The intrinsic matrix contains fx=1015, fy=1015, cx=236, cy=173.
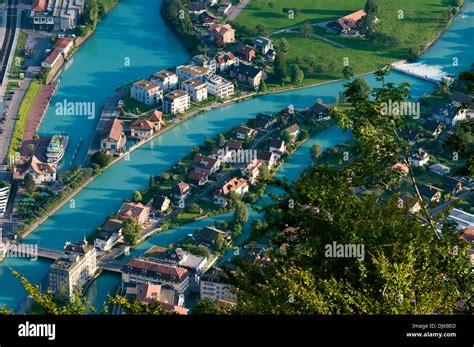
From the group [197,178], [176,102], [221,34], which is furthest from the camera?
[221,34]

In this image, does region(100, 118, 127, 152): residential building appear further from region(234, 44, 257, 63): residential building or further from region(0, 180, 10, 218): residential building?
region(234, 44, 257, 63): residential building

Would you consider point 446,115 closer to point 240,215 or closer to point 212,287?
point 240,215

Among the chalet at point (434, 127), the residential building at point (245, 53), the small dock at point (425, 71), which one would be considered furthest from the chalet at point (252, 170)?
the small dock at point (425, 71)

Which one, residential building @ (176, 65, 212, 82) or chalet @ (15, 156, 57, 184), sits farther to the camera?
residential building @ (176, 65, 212, 82)

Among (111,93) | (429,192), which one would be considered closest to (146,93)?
(111,93)

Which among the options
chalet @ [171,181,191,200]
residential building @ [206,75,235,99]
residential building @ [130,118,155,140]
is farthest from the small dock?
chalet @ [171,181,191,200]

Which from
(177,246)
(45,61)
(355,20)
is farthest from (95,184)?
(355,20)
